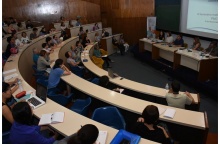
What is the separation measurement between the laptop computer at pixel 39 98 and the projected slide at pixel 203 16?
6.07m

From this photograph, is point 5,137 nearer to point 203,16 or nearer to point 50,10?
point 203,16

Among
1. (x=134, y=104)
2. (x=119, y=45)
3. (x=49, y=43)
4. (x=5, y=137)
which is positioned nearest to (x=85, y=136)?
(x=5, y=137)

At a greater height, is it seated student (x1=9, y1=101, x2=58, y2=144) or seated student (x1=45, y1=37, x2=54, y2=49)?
seated student (x1=45, y1=37, x2=54, y2=49)

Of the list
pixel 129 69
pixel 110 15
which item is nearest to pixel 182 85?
pixel 129 69

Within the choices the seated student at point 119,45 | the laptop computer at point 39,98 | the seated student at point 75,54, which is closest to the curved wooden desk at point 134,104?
the laptop computer at point 39,98

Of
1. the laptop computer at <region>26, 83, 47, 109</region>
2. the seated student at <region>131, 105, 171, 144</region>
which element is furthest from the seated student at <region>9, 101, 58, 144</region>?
the seated student at <region>131, 105, 171, 144</region>

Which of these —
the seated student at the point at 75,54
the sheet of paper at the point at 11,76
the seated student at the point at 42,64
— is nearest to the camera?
the sheet of paper at the point at 11,76

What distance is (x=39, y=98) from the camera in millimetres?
3623

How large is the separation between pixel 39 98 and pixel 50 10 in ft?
35.7

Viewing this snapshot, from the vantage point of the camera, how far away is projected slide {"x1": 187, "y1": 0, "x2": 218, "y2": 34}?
671 cm

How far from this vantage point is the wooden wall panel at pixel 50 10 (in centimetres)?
1232

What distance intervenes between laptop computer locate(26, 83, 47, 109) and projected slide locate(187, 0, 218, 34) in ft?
19.9

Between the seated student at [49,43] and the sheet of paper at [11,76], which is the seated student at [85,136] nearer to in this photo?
the sheet of paper at [11,76]

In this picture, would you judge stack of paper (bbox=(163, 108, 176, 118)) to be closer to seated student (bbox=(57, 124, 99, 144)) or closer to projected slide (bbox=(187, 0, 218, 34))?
seated student (bbox=(57, 124, 99, 144))
